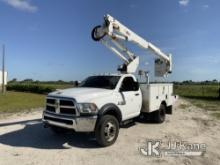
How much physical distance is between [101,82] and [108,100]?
51.8 inches

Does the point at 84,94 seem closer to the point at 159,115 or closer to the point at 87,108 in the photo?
the point at 87,108

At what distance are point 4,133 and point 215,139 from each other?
6740 mm

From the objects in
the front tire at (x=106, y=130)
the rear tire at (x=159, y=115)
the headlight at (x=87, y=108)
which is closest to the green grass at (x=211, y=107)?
the rear tire at (x=159, y=115)

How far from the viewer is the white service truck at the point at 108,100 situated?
6.51 m

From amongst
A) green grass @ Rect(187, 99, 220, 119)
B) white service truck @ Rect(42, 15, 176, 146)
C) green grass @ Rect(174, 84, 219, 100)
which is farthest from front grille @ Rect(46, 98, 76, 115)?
green grass @ Rect(174, 84, 219, 100)

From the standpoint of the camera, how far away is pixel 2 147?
6645mm

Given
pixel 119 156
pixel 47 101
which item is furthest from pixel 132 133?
pixel 47 101

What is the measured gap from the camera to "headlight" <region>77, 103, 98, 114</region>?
6438 mm

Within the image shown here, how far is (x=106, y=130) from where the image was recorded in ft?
22.3

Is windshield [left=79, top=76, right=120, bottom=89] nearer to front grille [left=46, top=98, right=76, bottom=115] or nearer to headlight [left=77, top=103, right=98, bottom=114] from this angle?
headlight [left=77, top=103, right=98, bottom=114]

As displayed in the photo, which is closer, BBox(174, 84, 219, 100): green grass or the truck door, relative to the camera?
the truck door

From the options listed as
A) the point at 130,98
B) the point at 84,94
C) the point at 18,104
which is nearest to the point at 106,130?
the point at 84,94

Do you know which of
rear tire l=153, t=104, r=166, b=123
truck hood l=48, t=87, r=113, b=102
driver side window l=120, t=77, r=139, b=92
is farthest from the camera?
rear tire l=153, t=104, r=166, b=123

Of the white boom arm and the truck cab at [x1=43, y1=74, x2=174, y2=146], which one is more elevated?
the white boom arm
